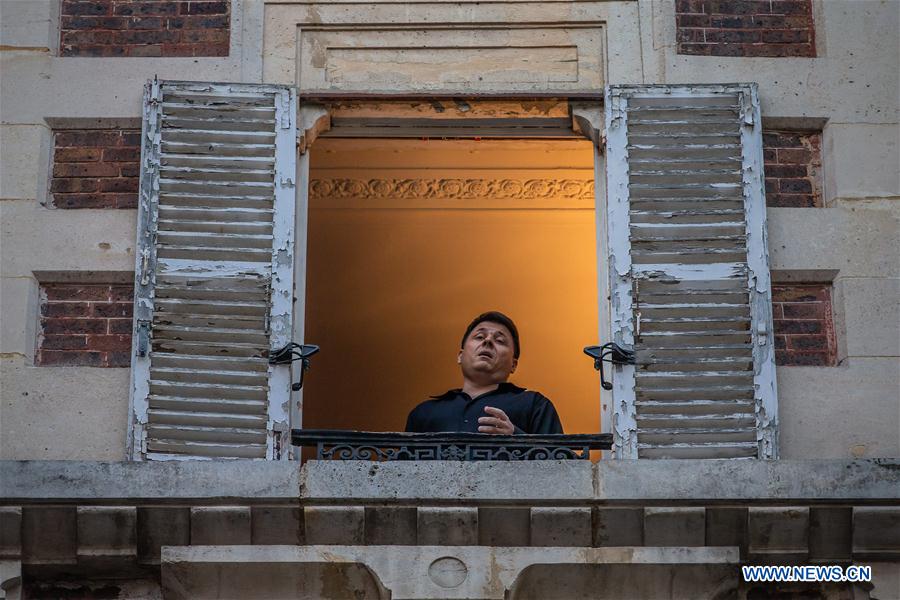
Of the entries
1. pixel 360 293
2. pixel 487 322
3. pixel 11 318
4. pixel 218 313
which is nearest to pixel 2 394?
pixel 11 318

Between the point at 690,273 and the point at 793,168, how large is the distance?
2.70ft

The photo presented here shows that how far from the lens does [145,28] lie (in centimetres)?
1108

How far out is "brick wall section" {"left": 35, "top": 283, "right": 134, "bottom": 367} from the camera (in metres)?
10.3

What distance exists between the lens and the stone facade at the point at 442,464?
9.59m

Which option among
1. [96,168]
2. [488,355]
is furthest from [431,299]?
[96,168]

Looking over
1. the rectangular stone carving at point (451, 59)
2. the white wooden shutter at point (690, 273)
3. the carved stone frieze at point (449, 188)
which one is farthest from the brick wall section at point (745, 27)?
the carved stone frieze at point (449, 188)

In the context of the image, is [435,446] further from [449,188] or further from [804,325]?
[449,188]

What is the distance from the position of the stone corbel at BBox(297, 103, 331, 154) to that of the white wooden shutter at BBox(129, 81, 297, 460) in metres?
0.11

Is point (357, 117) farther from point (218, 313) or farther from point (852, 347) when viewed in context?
point (852, 347)

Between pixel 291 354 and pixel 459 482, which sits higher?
pixel 291 354

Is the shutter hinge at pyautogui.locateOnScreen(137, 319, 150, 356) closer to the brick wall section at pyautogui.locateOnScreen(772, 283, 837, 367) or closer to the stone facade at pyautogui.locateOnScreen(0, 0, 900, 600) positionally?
the stone facade at pyautogui.locateOnScreen(0, 0, 900, 600)

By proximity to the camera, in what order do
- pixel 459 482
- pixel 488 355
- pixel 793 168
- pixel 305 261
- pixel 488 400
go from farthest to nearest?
pixel 488 355
pixel 488 400
pixel 793 168
pixel 305 261
pixel 459 482

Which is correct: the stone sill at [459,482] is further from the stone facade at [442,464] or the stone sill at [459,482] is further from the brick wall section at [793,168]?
the brick wall section at [793,168]

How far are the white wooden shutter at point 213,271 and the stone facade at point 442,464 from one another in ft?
0.46
